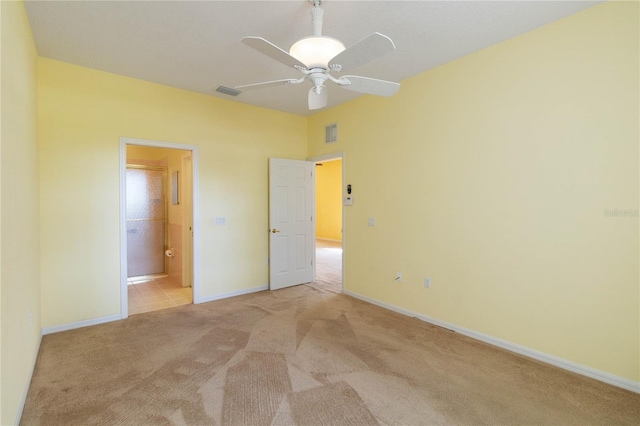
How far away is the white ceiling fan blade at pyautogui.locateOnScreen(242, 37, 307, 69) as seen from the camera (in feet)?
5.76

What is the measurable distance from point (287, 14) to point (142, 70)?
2.10m

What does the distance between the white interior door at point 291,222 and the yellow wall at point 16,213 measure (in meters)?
2.86

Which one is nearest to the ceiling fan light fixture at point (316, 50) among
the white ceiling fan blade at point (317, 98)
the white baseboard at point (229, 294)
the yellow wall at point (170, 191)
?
the white ceiling fan blade at point (317, 98)

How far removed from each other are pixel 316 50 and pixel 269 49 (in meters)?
0.34

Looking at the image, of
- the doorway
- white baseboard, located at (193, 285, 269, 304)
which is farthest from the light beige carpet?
the doorway

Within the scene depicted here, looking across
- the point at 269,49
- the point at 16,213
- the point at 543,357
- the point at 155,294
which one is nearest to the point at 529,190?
the point at 543,357

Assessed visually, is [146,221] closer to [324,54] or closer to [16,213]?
[16,213]

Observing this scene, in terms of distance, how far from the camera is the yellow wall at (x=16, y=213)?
1.67 meters

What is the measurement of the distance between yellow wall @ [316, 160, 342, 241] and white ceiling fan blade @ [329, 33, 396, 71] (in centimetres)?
862

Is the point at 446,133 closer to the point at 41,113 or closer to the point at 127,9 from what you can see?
the point at 127,9

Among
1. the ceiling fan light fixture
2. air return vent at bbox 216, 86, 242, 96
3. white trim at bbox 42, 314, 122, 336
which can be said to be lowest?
white trim at bbox 42, 314, 122, 336

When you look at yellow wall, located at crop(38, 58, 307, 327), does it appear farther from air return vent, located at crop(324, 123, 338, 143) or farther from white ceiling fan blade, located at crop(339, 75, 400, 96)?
white ceiling fan blade, located at crop(339, 75, 400, 96)

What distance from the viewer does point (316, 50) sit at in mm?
2021

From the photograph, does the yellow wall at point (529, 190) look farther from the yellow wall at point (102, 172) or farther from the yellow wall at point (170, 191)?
the yellow wall at point (170, 191)
